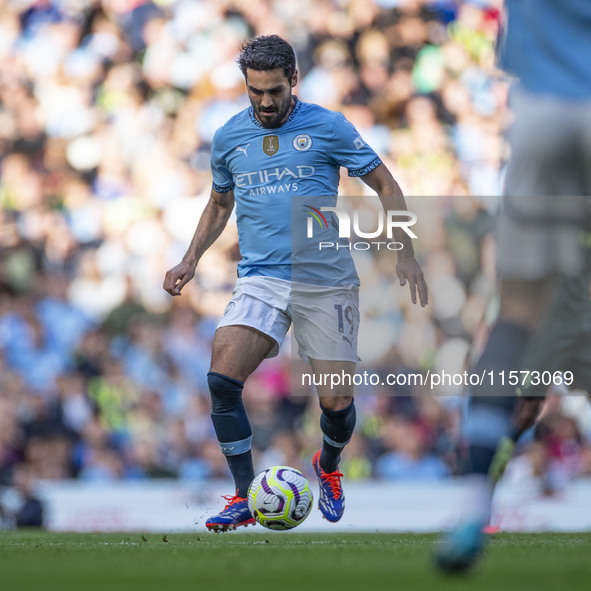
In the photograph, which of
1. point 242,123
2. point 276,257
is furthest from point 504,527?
point 242,123

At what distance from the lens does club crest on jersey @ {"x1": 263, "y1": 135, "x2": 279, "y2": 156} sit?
5391 mm

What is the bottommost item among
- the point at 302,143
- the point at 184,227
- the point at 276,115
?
the point at 184,227

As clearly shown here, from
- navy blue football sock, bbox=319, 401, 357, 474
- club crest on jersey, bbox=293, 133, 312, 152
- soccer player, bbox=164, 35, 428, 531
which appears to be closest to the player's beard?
soccer player, bbox=164, 35, 428, 531

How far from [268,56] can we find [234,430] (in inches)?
75.7

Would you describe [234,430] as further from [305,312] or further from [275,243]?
[275,243]

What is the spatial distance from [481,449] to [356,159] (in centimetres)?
272

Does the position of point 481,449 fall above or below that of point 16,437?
above

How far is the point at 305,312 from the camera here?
5426 millimetres

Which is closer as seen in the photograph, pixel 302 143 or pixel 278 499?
pixel 278 499

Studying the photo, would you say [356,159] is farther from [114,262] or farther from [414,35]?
[414,35]

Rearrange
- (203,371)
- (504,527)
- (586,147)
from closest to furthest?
(586,147) → (504,527) → (203,371)

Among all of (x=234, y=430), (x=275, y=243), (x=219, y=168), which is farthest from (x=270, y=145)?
(x=234, y=430)

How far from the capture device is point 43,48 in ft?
39.0

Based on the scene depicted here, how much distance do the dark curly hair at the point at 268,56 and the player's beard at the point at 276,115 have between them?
5.7 inches
